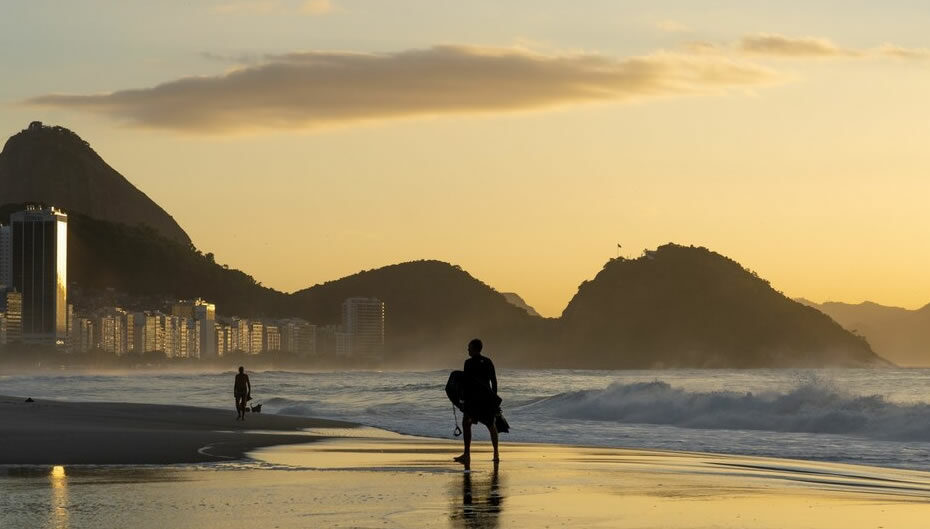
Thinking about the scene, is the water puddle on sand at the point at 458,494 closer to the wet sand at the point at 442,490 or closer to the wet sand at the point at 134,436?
the wet sand at the point at 442,490

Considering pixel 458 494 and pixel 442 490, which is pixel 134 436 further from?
pixel 458 494

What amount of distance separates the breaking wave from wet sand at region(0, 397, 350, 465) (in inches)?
464

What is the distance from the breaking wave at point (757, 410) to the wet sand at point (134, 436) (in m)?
11.8

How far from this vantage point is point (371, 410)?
50.9 meters

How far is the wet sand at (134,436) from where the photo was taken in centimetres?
2002

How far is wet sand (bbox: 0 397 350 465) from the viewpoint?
20.0m

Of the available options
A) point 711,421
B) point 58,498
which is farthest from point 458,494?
point 711,421

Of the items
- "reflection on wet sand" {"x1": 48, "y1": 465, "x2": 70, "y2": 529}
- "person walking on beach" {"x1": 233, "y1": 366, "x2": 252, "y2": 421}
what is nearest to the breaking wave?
"person walking on beach" {"x1": 233, "y1": 366, "x2": 252, "y2": 421}

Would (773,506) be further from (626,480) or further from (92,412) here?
→ (92,412)

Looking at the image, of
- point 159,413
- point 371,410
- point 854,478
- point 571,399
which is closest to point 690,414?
point 571,399

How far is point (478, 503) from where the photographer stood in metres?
13.5

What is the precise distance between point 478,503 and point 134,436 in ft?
45.6

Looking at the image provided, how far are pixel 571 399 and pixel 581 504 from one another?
38121 millimetres

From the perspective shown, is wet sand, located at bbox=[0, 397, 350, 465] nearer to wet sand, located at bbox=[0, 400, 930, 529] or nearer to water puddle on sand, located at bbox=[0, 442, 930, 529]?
wet sand, located at bbox=[0, 400, 930, 529]
